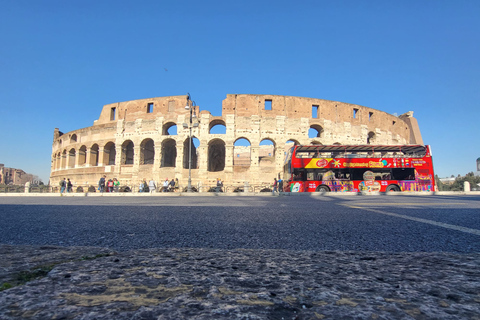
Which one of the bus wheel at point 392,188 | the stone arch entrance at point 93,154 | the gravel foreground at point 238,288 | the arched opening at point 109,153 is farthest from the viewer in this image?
the stone arch entrance at point 93,154

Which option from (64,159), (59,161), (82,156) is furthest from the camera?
(59,161)

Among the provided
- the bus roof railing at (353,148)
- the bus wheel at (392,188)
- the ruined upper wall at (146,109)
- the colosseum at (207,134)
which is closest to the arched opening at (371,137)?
the colosseum at (207,134)

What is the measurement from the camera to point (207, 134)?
25031mm

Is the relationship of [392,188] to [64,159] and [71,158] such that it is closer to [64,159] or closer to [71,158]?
[71,158]

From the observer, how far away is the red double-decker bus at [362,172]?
16172mm

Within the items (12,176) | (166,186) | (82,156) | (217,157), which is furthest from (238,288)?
(12,176)

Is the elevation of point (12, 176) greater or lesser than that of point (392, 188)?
greater

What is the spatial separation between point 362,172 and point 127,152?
880 inches

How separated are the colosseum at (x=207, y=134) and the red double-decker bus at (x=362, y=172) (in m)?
7.58

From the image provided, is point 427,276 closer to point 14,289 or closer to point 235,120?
point 14,289

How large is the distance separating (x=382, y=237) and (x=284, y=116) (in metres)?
24.1

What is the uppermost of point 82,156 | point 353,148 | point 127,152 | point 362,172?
point 127,152

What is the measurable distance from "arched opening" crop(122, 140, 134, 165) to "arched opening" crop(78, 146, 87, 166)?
14.7 feet

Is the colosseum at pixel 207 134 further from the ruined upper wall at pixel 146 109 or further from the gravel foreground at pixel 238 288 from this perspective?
the gravel foreground at pixel 238 288
